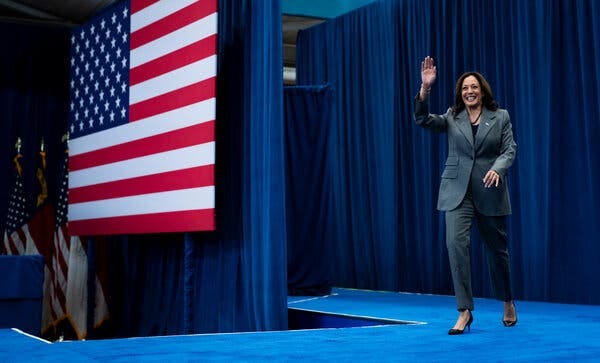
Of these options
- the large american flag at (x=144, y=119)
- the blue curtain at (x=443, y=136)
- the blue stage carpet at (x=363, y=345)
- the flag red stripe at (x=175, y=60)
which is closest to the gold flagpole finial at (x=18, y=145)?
the large american flag at (x=144, y=119)

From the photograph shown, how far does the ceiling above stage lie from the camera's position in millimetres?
8375

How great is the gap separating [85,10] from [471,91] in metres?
6.49

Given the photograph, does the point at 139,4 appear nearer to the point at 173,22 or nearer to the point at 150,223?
the point at 173,22

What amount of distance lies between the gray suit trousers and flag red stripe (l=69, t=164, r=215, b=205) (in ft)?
5.35

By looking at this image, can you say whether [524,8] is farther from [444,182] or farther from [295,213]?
[444,182]

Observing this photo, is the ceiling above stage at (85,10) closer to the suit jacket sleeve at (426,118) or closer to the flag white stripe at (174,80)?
the flag white stripe at (174,80)

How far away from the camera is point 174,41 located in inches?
190

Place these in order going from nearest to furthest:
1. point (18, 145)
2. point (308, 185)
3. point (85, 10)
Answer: point (308, 185) < point (18, 145) < point (85, 10)

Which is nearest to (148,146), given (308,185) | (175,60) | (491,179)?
(175,60)

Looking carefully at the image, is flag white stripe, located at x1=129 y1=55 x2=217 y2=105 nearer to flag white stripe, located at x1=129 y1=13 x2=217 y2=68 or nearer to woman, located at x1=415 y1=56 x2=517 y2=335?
flag white stripe, located at x1=129 y1=13 x2=217 y2=68

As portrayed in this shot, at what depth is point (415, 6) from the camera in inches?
Result: 274

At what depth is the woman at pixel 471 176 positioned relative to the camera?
3.18 m

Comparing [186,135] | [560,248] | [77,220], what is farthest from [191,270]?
[560,248]

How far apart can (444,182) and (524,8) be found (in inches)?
117
